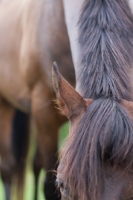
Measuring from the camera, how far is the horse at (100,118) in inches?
80.0

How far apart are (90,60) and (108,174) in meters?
0.60

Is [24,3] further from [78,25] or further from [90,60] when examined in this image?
[90,60]

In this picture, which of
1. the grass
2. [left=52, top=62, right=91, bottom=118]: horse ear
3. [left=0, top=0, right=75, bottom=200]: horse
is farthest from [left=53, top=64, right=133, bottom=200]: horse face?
the grass

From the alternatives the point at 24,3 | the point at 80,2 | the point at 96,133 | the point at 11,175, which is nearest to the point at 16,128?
the point at 11,175

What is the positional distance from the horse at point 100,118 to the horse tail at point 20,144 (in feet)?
6.17

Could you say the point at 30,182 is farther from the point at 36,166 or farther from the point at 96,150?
the point at 96,150

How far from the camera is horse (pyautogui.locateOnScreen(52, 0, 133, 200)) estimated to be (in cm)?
203

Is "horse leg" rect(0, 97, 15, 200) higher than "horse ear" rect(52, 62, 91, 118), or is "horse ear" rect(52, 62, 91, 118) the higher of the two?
"horse ear" rect(52, 62, 91, 118)

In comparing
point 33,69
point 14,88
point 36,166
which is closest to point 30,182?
point 36,166

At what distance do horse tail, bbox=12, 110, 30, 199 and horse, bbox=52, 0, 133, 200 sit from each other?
188 cm

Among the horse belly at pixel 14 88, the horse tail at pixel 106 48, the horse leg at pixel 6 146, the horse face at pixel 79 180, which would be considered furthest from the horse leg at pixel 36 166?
the horse face at pixel 79 180

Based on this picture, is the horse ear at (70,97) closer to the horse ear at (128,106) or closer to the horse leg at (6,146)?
the horse ear at (128,106)

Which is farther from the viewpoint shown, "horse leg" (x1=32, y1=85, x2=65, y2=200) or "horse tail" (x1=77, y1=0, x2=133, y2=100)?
"horse leg" (x1=32, y1=85, x2=65, y2=200)

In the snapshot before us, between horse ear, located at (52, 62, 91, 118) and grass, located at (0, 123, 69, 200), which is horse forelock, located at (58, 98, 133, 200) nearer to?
horse ear, located at (52, 62, 91, 118)
